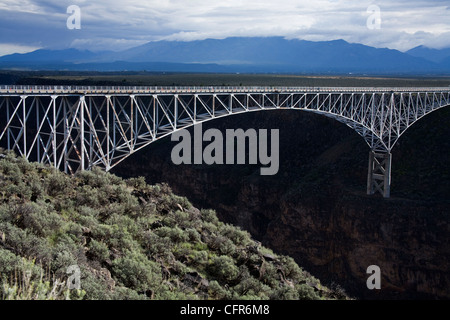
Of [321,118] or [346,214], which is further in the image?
[321,118]

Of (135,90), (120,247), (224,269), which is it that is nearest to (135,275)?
(120,247)

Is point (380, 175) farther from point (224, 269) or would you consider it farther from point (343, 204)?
point (224, 269)

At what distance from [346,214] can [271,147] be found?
1853 cm

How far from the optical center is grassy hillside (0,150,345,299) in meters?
14.1

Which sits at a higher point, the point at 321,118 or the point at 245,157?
the point at 321,118

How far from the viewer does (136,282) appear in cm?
1552

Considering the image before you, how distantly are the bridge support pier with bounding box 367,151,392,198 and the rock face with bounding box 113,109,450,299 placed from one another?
0.85 metres

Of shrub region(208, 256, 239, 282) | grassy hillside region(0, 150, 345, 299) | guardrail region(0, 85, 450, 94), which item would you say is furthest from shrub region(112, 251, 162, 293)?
guardrail region(0, 85, 450, 94)

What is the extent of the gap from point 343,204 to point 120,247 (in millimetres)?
35761

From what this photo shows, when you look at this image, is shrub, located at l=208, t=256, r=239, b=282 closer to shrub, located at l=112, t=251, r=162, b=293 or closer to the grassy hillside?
the grassy hillside

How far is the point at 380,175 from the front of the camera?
49.8 metres

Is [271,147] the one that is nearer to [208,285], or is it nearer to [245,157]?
[245,157]
